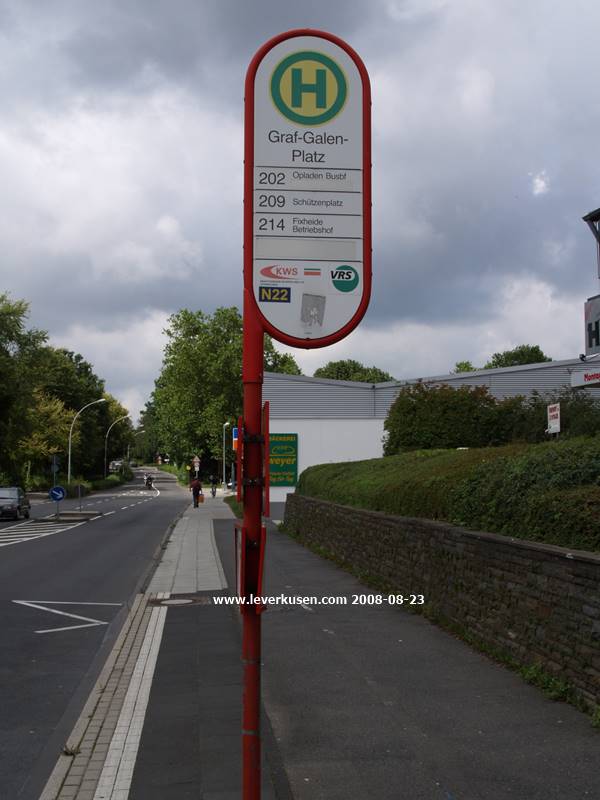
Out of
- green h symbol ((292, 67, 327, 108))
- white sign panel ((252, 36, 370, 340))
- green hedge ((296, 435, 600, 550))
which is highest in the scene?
green h symbol ((292, 67, 327, 108))

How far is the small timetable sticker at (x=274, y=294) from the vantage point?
3350 mm

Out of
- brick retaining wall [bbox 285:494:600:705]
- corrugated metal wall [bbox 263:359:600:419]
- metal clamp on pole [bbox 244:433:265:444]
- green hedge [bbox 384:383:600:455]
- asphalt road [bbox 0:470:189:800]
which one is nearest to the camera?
metal clamp on pole [bbox 244:433:265:444]

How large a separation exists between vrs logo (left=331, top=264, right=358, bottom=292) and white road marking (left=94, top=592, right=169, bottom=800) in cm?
302

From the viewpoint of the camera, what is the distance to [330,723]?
224 inches

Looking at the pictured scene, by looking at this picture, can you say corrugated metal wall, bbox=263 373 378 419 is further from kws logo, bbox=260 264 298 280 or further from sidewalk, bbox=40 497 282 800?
kws logo, bbox=260 264 298 280

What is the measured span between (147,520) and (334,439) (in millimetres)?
12836

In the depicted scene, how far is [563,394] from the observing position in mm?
28531

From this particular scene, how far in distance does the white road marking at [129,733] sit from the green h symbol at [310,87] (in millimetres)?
3654

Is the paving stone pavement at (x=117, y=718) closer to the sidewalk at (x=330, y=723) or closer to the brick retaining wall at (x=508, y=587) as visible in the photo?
the sidewalk at (x=330, y=723)

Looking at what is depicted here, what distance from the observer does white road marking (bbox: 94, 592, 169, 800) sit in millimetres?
4660

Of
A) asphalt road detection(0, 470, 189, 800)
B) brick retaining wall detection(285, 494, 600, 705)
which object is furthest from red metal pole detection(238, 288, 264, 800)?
brick retaining wall detection(285, 494, 600, 705)

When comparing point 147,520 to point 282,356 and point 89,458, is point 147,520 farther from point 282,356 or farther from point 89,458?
point 89,458

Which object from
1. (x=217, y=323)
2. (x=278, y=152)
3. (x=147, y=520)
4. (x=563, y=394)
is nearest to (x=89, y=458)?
(x=217, y=323)

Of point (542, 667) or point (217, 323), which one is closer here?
Result: point (542, 667)
